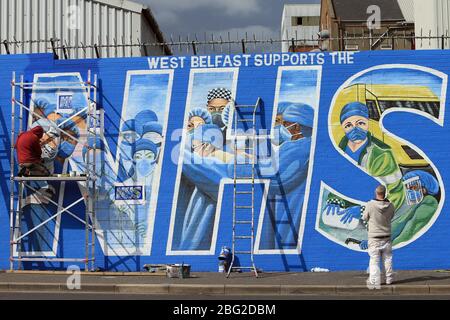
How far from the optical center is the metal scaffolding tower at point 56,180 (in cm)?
A: 1571

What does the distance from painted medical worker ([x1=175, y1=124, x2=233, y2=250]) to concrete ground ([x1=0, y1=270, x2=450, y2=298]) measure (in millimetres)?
1121

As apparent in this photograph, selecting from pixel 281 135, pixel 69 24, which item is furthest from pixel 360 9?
pixel 281 135

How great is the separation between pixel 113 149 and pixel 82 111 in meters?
1.15

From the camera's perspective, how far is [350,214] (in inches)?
606

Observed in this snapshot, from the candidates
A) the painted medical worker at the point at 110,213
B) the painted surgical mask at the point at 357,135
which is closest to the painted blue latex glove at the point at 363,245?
the painted surgical mask at the point at 357,135

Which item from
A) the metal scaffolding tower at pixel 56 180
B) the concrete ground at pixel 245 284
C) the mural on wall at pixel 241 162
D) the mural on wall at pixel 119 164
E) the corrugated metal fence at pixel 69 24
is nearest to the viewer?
the concrete ground at pixel 245 284

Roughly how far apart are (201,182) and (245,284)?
11.0 feet

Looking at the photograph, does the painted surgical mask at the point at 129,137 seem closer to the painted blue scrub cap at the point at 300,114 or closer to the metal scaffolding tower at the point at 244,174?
the metal scaffolding tower at the point at 244,174

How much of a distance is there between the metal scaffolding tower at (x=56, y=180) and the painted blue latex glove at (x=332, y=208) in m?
5.34

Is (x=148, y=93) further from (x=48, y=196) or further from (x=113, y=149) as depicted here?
(x=48, y=196)

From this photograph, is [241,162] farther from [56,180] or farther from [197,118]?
[56,180]

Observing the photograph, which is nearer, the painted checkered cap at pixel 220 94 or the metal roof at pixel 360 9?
the painted checkered cap at pixel 220 94

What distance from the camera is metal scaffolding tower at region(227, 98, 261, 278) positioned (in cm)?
1540

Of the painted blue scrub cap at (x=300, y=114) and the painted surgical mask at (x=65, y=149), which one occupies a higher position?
the painted blue scrub cap at (x=300, y=114)
